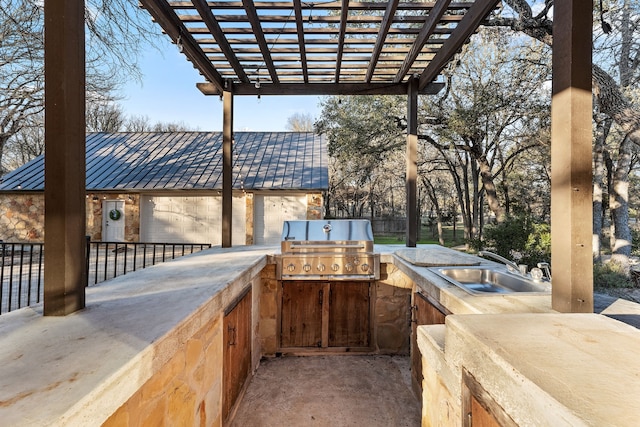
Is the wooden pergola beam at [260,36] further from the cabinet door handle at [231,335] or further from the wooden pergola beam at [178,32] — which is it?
the cabinet door handle at [231,335]

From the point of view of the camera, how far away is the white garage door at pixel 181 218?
9180 millimetres

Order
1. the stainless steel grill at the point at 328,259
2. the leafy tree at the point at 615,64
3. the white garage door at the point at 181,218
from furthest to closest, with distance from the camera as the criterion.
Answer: the white garage door at the point at 181,218
the leafy tree at the point at 615,64
the stainless steel grill at the point at 328,259

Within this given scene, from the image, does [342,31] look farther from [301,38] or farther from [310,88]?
[310,88]

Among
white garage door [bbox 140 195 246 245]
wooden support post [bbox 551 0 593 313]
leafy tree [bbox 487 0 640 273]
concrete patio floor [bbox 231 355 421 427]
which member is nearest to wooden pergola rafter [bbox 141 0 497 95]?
wooden support post [bbox 551 0 593 313]

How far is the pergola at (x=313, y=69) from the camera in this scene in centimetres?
137

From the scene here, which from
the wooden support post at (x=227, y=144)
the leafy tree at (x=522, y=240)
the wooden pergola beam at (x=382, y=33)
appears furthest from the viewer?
the leafy tree at (x=522, y=240)

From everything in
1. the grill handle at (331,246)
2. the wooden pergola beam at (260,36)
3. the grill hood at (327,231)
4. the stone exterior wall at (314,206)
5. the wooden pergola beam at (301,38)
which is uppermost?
the wooden pergola beam at (301,38)

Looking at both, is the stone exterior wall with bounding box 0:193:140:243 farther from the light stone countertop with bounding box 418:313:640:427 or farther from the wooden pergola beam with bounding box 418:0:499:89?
Result: the light stone countertop with bounding box 418:313:640:427

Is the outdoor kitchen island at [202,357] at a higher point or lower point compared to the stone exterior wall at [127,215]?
lower

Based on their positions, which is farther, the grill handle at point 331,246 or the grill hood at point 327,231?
the grill hood at point 327,231

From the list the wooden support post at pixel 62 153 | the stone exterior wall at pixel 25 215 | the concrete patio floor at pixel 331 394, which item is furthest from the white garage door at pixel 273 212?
the wooden support post at pixel 62 153

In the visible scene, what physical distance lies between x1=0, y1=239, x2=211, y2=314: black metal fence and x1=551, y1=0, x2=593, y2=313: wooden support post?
3.27 metres

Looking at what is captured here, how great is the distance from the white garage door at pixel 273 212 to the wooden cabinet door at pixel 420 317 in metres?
6.44

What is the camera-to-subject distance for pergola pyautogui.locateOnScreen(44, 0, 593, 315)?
137 centimetres
